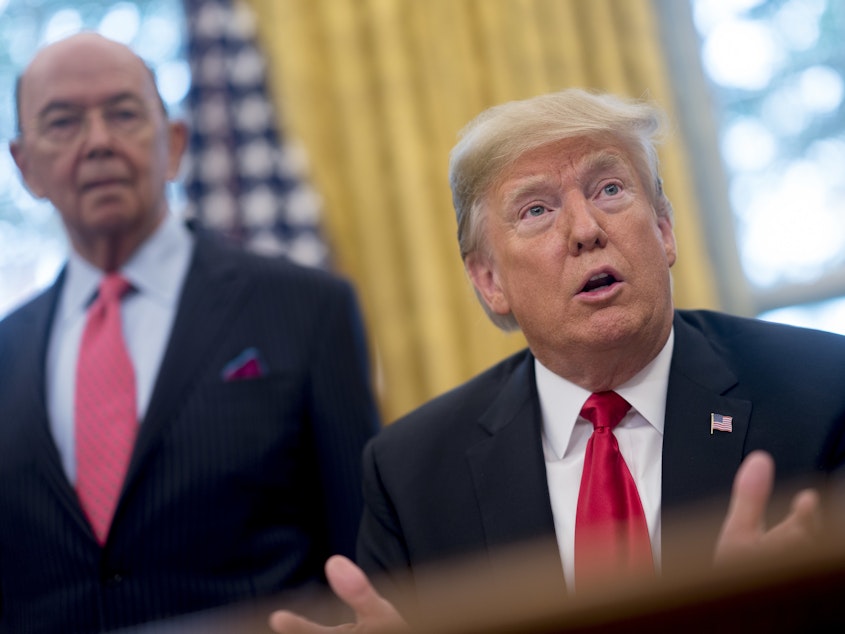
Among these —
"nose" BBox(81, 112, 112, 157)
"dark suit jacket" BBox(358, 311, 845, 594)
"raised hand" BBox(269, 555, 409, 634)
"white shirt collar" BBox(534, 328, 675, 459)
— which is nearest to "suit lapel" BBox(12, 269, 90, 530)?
"nose" BBox(81, 112, 112, 157)

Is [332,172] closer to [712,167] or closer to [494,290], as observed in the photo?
[712,167]

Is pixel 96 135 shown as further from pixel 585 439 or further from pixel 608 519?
pixel 608 519

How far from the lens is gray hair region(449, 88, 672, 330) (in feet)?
6.33

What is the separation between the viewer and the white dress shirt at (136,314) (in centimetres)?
234

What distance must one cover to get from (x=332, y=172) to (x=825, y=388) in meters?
2.71

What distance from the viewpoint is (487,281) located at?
Answer: 2.12 metres

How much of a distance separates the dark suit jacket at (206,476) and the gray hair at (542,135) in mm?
526

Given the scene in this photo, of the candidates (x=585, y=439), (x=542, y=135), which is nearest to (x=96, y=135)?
(x=542, y=135)

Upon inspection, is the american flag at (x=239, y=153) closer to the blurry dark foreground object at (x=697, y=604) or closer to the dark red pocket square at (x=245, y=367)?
the dark red pocket square at (x=245, y=367)

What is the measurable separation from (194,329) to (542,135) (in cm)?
92

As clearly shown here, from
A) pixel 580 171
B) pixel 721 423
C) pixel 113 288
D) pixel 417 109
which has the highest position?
pixel 417 109

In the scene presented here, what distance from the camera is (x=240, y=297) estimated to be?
8.05 feet

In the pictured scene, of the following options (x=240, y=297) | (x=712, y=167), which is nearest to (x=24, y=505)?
(x=240, y=297)

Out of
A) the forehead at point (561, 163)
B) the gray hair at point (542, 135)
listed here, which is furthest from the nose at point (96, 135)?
the forehead at point (561, 163)
